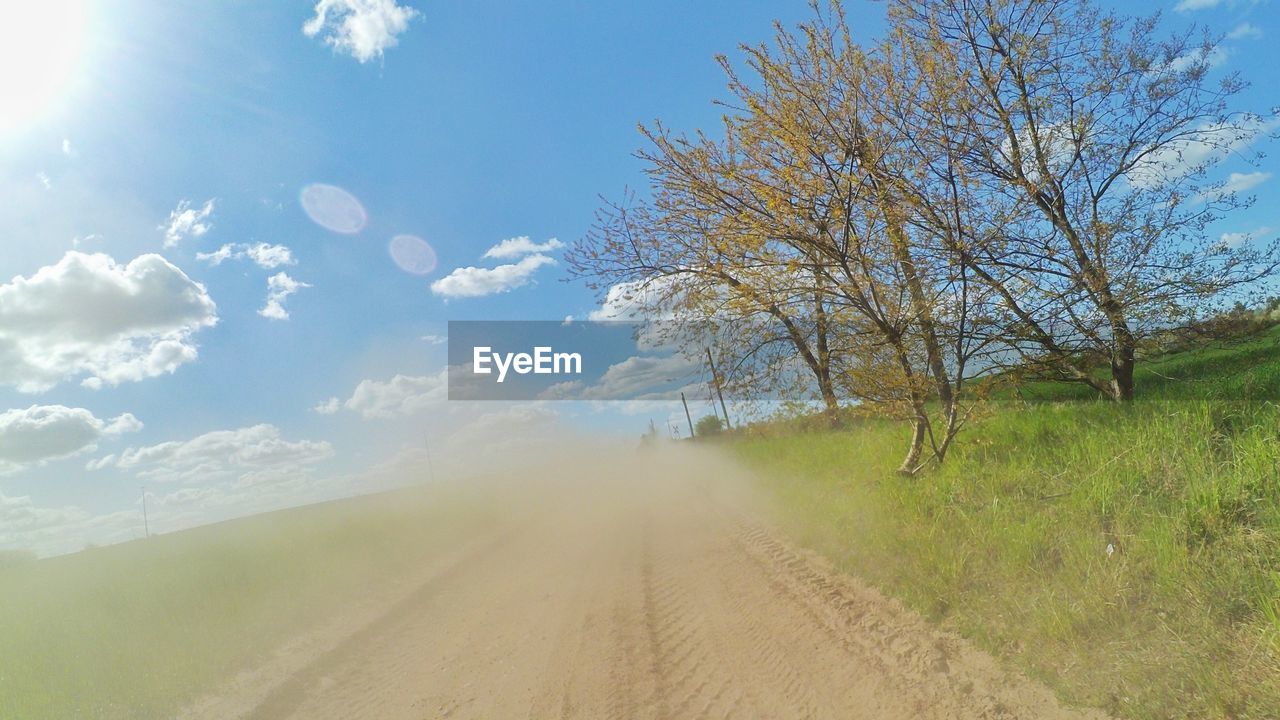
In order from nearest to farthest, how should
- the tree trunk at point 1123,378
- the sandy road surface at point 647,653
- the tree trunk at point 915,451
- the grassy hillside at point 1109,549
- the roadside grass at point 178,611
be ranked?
the grassy hillside at point 1109,549 → the sandy road surface at point 647,653 → the roadside grass at point 178,611 → the tree trunk at point 915,451 → the tree trunk at point 1123,378

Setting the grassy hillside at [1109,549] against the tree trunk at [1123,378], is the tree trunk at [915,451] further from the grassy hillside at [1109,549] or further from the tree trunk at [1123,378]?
the tree trunk at [1123,378]

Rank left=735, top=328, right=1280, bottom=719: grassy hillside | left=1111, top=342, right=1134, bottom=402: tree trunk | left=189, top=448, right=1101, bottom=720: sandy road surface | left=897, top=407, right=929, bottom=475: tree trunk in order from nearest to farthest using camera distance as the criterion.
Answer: left=735, top=328, right=1280, bottom=719: grassy hillside, left=189, top=448, right=1101, bottom=720: sandy road surface, left=897, top=407, right=929, bottom=475: tree trunk, left=1111, top=342, right=1134, bottom=402: tree trunk

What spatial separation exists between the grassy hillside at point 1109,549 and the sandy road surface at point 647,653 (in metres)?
0.35

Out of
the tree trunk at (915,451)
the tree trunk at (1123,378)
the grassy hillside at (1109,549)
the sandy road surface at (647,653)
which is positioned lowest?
the sandy road surface at (647,653)

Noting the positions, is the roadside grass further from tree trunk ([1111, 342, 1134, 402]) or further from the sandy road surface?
tree trunk ([1111, 342, 1134, 402])

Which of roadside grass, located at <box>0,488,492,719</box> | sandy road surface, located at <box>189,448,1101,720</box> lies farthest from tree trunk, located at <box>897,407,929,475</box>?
roadside grass, located at <box>0,488,492,719</box>

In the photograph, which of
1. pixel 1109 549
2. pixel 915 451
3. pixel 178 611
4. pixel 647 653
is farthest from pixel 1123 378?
pixel 178 611

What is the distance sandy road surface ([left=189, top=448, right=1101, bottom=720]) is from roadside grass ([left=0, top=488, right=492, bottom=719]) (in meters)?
0.92

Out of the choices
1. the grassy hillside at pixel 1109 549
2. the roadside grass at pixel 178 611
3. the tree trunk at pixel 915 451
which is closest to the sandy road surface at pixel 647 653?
the grassy hillside at pixel 1109 549

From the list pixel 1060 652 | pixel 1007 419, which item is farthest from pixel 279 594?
pixel 1007 419

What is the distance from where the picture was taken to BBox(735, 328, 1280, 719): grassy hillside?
320 centimetres

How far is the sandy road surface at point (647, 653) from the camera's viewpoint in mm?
3852

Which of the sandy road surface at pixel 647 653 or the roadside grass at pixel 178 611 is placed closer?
the sandy road surface at pixel 647 653

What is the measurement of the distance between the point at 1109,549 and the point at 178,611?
1086 cm
